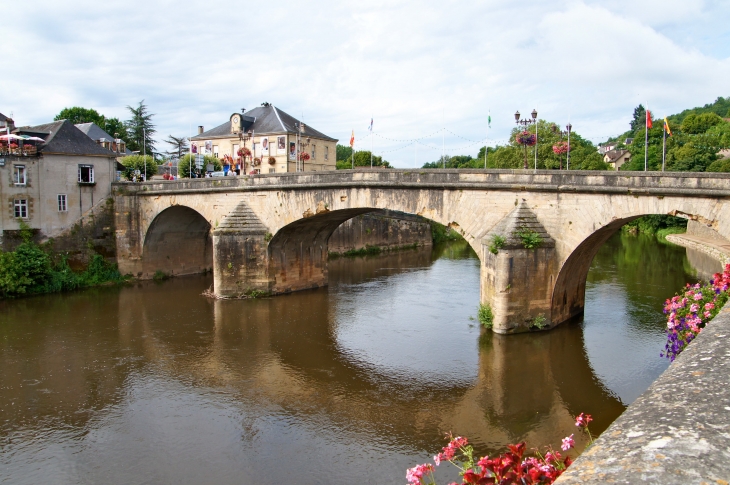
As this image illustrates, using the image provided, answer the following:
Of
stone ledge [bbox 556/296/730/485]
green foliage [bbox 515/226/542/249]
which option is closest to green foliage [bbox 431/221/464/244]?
green foliage [bbox 515/226/542/249]

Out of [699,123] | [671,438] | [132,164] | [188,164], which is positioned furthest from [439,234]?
[671,438]

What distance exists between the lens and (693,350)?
394cm

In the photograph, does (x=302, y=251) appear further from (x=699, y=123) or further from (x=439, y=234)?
(x=699, y=123)

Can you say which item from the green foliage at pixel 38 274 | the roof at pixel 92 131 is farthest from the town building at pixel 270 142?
the green foliage at pixel 38 274

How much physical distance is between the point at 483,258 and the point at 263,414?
26.3 ft

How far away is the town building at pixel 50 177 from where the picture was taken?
2395cm

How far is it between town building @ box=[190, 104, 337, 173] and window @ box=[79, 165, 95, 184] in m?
8.87

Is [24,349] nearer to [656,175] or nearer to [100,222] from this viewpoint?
[100,222]

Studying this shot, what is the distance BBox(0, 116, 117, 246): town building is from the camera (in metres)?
24.0

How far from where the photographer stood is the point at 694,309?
8.84 metres

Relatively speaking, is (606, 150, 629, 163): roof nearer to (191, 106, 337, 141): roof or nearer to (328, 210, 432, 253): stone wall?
(328, 210, 432, 253): stone wall

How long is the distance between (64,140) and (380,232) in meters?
20.3

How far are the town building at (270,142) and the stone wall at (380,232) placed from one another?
4.58m

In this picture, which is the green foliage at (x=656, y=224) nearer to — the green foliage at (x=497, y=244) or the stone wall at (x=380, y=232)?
the stone wall at (x=380, y=232)
